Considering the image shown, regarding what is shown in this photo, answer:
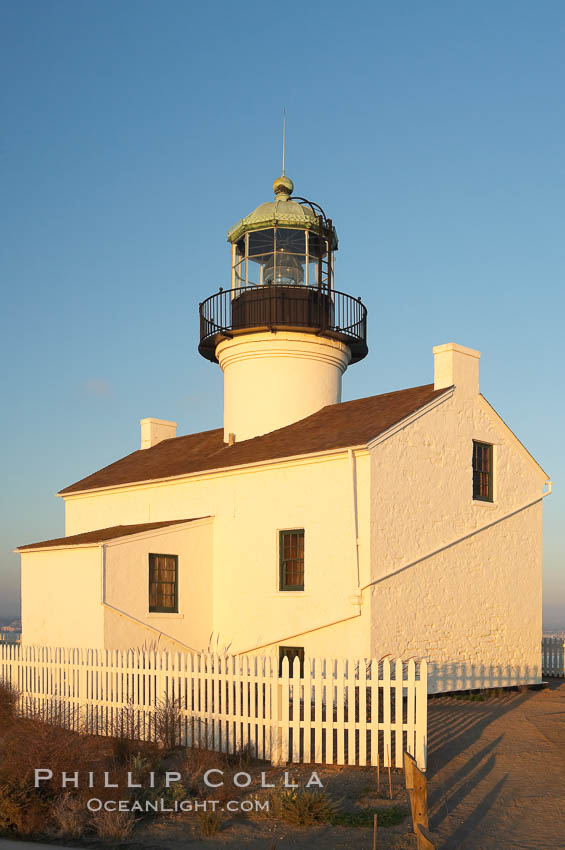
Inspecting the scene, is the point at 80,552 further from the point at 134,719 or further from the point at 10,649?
the point at 134,719

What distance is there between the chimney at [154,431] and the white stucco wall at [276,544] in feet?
19.9

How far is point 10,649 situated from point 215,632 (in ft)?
15.9

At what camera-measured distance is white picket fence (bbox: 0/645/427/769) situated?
1064cm

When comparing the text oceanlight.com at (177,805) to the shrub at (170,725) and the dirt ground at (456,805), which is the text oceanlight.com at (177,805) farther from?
the shrub at (170,725)

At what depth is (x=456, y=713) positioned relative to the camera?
1546cm

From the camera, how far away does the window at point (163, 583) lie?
1856cm

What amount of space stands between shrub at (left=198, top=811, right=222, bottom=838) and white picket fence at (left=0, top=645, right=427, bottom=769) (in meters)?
2.28

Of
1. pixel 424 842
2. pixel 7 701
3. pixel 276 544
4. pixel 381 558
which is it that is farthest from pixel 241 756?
pixel 276 544

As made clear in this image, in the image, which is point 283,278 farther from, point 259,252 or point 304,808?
point 304,808

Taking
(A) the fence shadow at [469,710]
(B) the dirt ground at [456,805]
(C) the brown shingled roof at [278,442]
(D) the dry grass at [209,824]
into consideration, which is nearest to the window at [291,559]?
(C) the brown shingled roof at [278,442]

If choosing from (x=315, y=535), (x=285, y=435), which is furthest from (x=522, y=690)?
(x=285, y=435)

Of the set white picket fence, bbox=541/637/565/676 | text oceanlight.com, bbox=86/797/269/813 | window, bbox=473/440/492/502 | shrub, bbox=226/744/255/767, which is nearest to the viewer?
text oceanlight.com, bbox=86/797/269/813

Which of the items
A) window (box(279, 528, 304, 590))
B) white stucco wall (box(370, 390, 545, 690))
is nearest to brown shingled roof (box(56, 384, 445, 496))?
white stucco wall (box(370, 390, 545, 690))

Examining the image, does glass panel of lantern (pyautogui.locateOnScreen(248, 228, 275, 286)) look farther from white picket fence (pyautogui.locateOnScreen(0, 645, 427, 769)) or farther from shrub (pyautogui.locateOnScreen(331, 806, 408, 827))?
shrub (pyautogui.locateOnScreen(331, 806, 408, 827))
